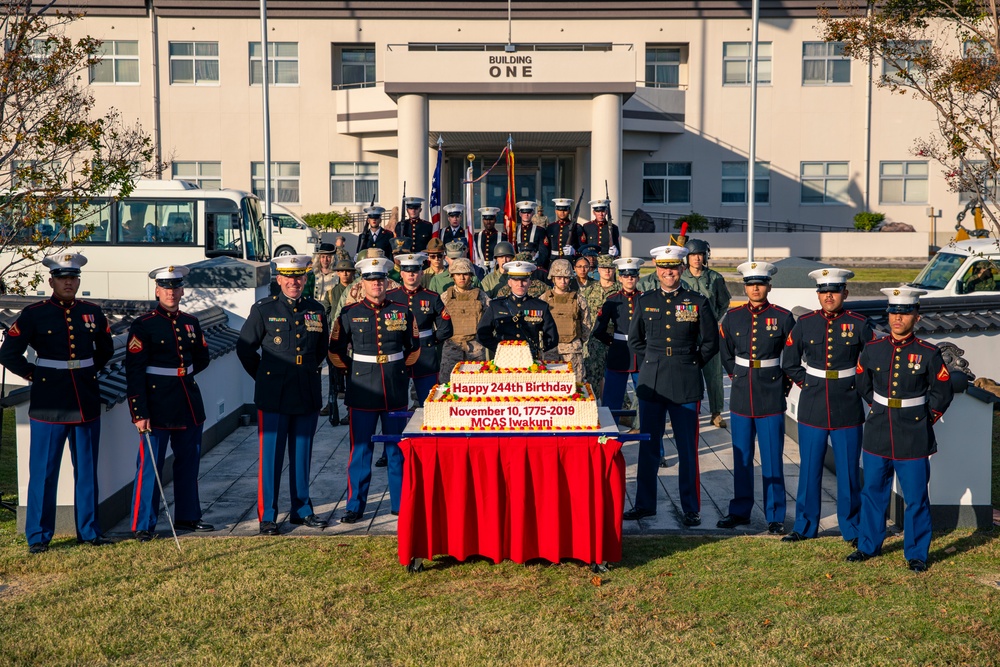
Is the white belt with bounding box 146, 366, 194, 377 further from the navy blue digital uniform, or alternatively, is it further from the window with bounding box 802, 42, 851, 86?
the window with bounding box 802, 42, 851, 86

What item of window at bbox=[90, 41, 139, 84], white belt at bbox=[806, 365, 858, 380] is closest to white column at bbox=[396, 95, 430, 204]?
window at bbox=[90, 41, 139, 84]

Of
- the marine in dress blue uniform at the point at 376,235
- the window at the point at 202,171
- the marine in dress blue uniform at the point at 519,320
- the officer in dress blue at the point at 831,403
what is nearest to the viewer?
the officer in dress blue at the point at 831,403

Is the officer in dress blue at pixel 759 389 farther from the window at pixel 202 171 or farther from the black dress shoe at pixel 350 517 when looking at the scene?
the window at pixel 202 171

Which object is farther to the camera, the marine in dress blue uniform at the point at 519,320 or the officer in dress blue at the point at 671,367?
the marine in dress blue uniform at the point at 519,320

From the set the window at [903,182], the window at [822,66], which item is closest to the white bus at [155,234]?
the window at [822,66]

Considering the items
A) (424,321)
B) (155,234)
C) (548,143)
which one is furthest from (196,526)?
(548,143)

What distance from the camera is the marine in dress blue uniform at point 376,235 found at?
653 inches

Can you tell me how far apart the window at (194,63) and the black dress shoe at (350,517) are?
3355cm

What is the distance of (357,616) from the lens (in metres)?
6.46

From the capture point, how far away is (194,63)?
39.0 meters

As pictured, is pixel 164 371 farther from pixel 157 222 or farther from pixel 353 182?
pixel 353 182

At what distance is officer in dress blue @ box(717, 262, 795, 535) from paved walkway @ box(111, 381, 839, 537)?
0.26 metres

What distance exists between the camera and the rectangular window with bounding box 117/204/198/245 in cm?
2489

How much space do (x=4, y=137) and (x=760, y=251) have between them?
1171 inches
